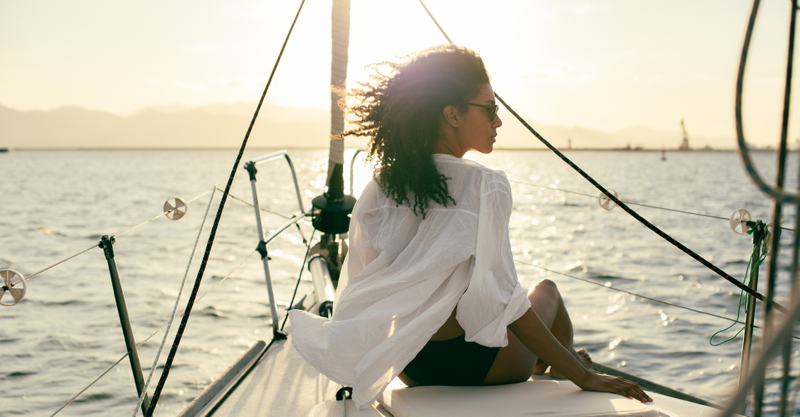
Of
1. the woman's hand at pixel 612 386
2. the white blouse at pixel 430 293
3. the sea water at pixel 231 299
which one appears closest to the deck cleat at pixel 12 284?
the sea water at pixel 231 299

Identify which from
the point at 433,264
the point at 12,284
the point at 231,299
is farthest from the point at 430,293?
the point at 231,299

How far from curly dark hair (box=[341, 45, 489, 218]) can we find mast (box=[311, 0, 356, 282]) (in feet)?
3.55

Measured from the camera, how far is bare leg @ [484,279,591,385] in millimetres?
1379

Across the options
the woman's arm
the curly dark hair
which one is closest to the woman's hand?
the woman's arm

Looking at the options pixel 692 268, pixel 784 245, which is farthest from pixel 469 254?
pixel 784 245

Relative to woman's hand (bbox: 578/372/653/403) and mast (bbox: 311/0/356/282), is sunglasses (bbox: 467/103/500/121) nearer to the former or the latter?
woman's hand (bbox: 578/372/653/403)

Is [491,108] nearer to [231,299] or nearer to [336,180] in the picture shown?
[336,180]

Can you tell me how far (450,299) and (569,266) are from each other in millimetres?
5861

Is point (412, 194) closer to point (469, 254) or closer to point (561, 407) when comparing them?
point (469, 254)

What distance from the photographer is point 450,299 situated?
1.26 meters

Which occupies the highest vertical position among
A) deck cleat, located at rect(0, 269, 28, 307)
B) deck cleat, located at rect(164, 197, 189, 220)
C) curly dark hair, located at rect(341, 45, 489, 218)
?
curly dark hair, located at rect(341, 45, 489, 218)

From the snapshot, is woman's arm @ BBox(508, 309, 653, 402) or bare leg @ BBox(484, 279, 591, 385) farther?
bare leg @ BBox(484, 279, 591, 385)

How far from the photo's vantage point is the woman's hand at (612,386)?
4.19 feet

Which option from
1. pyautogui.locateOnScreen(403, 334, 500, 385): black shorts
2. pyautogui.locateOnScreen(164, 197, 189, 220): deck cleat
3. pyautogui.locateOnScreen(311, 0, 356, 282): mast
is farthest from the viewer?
pyautogui.locateOnScreen(311, 0, 356, 282): mast
